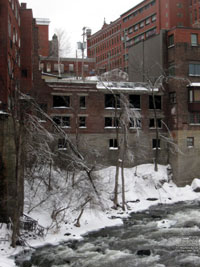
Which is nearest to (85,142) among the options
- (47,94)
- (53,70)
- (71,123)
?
(71,123)

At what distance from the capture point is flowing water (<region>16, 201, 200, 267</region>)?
20.5 metres

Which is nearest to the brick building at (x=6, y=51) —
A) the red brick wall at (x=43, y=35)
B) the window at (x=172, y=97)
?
the window at (x=172, y=97)

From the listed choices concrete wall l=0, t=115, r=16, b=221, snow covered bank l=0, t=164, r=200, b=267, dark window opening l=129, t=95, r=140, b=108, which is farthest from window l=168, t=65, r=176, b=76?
concrete wall l=0, t=115, r=16, b=221

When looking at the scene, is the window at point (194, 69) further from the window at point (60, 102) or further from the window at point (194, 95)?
the window at point (60, 102)

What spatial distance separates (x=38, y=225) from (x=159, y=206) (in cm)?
1480

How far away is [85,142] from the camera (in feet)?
134

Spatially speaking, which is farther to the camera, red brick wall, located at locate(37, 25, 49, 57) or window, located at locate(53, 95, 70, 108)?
red brick wall, located at locate(37, 25, 49, 57)

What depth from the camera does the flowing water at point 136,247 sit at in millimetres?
20531

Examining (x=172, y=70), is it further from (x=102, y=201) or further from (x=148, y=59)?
(x=102, y=201)

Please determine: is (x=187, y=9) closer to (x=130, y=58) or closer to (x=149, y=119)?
(x=130, y=58)

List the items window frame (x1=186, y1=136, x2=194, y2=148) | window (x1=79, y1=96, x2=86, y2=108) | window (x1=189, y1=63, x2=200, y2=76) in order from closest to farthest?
window (x1=79, y1=96, x2=86, y2=108)
window frame (x1=186, y1=136, x2=194, y2=148)
window (x1=189, y1=63, x2=200, y2=76)

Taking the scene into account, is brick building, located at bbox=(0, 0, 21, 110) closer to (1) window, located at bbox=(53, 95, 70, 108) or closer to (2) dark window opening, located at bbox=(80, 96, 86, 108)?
(1) window, located at bbox=(53, 95, 70, 108)

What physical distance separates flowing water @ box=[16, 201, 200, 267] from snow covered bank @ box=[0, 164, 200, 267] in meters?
1.15

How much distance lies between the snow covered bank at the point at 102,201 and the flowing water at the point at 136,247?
1.15 meters
